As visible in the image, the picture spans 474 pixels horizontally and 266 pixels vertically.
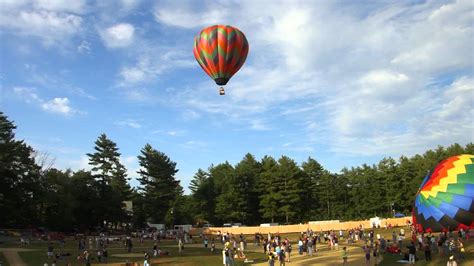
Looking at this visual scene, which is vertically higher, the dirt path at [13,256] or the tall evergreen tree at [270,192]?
the tall evergreen tree at [270,192]

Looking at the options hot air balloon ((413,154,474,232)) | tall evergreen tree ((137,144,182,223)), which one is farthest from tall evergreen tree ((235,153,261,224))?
hot air balloon ((413,154,474,232))

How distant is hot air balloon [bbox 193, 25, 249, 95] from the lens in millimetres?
32469

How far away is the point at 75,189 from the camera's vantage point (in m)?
70.0

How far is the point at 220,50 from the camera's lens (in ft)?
107

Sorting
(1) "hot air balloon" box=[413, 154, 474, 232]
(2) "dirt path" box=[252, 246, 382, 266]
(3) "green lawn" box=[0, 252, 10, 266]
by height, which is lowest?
(2) "dirt path" box=[252, 246, 382, 266]

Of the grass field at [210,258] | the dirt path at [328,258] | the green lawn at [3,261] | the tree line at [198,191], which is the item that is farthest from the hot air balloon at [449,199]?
the tree line at [198,191]

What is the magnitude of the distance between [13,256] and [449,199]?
117ft

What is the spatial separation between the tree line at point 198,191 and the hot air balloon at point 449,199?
47.9 m

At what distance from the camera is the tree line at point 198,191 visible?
211ft

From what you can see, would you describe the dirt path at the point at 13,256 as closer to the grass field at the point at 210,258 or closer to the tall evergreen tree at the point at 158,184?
the grass field at the point at 210,258

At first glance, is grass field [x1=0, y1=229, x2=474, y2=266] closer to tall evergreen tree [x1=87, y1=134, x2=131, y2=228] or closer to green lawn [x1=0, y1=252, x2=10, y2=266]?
green lawn [x1=0, y1=252, x2=10, y2=266]

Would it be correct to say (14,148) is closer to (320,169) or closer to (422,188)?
(422,188)

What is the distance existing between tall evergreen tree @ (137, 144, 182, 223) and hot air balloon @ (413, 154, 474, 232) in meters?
53.3

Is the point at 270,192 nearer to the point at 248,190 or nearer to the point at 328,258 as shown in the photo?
the point at 248,190
